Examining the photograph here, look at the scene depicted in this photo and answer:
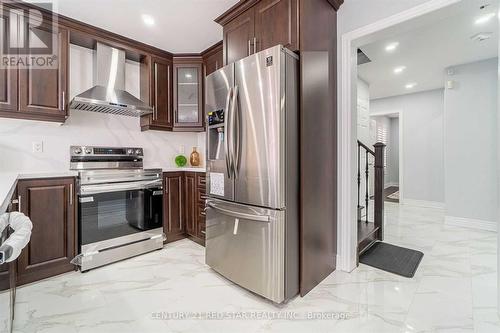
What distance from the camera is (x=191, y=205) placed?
3.03m

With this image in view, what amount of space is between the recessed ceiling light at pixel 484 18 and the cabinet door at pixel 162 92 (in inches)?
143

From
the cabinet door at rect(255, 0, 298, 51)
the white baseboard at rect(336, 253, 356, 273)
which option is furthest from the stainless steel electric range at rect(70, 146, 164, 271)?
the white baseboard at rect(336, 253, 356, 273)

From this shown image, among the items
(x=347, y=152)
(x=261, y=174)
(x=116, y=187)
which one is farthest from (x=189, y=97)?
(x=347, y=152)

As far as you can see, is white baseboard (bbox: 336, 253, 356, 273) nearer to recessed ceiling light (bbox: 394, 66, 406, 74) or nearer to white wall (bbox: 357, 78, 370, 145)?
white wall (bbox: 357, 78, 370, 145)

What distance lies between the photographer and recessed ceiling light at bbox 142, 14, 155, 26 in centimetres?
237

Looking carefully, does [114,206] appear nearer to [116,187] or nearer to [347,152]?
[116,187]

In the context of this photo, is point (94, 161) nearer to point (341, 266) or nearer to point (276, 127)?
point (276, 127)

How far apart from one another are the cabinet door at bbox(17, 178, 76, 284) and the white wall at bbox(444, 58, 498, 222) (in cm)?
522

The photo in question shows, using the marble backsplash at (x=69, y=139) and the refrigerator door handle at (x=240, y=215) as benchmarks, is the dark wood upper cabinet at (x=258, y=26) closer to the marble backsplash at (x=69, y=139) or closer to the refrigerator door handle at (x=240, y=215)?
the refrigerator door handle at (x=240, y=215)

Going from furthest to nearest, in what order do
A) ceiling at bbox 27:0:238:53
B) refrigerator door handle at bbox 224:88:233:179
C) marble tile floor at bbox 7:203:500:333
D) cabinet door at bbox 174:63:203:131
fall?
cabinet door at bbox 174:63:203:131 → ceiling at bbox 27:0:238:53 → refrigerator door handle at bbox 224:88:233:179 → marble tile floor at bbox 7:203:500:333

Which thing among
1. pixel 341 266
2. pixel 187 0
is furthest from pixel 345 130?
pixel 187 0

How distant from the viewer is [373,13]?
2.01 m

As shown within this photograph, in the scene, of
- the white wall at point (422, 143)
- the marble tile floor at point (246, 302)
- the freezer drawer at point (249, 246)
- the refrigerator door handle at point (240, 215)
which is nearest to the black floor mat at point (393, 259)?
the marble tile floor at point (246, 302)

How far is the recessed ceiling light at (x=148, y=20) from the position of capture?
2371mm
